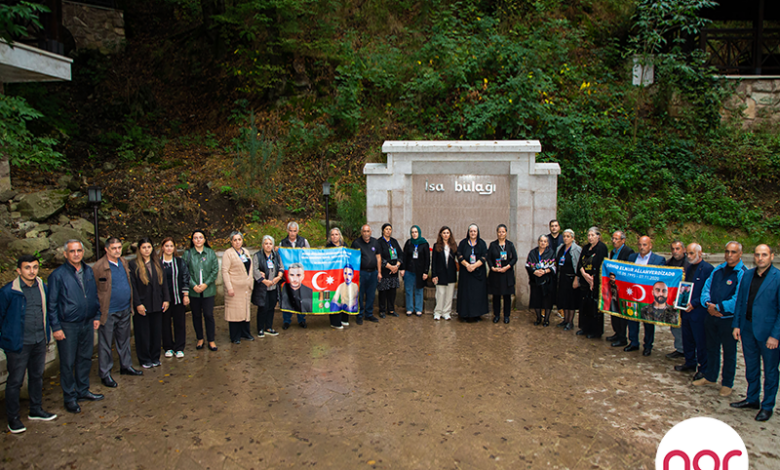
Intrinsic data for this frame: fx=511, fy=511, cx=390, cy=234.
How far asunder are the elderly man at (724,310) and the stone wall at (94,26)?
18.5 metres

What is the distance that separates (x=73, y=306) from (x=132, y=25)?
16.4 metres

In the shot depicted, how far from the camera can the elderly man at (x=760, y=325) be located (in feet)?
16.6

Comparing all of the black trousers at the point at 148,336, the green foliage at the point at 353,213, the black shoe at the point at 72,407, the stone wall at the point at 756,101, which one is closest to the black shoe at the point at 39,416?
the black shoe at the point at 72,407

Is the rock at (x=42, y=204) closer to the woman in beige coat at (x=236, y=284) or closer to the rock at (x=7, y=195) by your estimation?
the rock at (x=7, y=195)

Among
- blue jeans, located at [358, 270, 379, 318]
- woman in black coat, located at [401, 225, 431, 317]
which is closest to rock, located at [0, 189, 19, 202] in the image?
blue jeans, located at [358, 270, 379, 318]

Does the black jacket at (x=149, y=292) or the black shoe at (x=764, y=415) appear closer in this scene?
the black shoe at (x=764, y=415)

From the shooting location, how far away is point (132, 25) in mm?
18344

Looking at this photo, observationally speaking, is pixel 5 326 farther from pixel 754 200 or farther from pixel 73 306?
pixel 754 200

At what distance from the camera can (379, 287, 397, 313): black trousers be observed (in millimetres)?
9132

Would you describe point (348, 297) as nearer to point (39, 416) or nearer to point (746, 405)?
point (39, 416)

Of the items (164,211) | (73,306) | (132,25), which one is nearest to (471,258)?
(73,306)

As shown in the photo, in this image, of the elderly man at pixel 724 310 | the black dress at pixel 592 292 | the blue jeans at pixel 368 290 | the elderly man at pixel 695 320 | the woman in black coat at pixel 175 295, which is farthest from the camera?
the blue jeans at pixel 368 290

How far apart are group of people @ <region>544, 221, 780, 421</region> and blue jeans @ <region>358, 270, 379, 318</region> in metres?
2.67

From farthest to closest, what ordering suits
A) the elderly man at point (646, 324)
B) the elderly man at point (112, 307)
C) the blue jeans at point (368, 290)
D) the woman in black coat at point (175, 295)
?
the blue jeans at point (368, 290) → the elderly man at point (646, 324) → the woman in black coat at point (175, 295) → the elderly man at point (112, 307)
